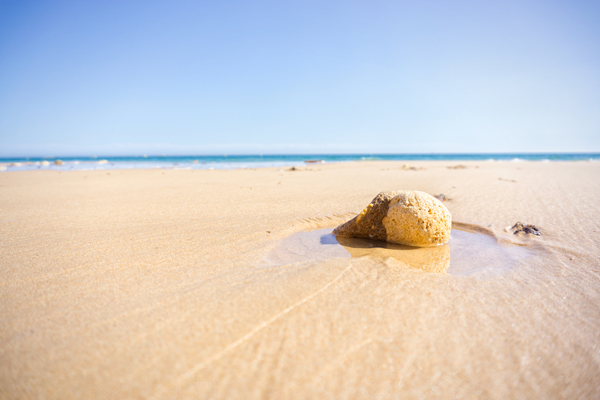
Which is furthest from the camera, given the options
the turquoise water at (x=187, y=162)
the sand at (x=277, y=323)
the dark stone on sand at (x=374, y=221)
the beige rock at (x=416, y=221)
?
the turquoise water at (x=187, y=162)

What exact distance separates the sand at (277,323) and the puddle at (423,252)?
0.17m

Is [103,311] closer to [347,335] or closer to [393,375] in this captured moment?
[347,335]

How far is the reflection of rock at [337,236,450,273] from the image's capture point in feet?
8.57

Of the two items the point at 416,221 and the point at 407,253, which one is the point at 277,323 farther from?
the point at 416,221

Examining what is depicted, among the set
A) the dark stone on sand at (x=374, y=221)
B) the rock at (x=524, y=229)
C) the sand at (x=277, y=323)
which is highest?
the dark stone on sand at (x=374, y=221)

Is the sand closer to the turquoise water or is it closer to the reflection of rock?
the reflection of rock

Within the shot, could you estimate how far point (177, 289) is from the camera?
2.03 metres

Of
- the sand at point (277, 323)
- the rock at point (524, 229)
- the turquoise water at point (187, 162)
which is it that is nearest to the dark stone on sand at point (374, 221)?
the sand at point (277, 323)

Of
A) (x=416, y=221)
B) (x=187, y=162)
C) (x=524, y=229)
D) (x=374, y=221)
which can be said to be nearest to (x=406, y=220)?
(x=416, y=221)

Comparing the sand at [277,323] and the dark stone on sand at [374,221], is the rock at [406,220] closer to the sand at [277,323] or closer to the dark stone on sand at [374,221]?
the dark stone on sand at [374,221]

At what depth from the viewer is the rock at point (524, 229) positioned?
3.39 meters

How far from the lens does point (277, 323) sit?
1654mm

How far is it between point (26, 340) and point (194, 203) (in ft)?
12.9

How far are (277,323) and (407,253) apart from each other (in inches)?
67.6
